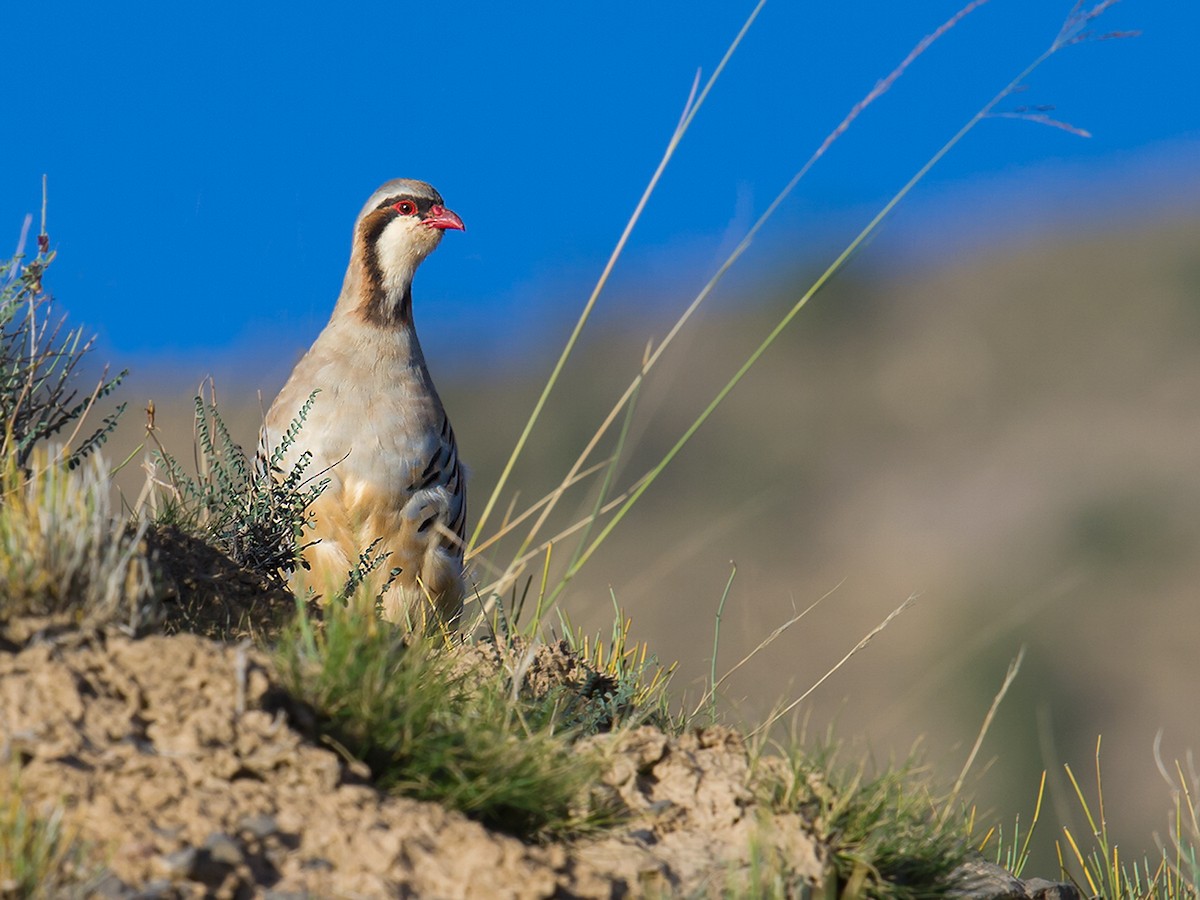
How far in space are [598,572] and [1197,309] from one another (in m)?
19.4

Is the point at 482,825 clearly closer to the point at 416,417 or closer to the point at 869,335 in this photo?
the point at 416,417

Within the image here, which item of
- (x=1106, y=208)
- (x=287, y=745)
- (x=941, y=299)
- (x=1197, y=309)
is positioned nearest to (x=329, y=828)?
(x=287, y=745)

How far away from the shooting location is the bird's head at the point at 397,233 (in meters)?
6.12

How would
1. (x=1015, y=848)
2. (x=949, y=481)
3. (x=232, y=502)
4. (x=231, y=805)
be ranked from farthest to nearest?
(x=949, y=481) < (x=232, y=502) < (x=1015, y=848) < (x=231, y=805)

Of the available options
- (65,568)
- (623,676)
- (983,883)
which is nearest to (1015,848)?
(983,883)

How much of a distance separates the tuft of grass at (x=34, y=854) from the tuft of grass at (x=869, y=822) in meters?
1.42

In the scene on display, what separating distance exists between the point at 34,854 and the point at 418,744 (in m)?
0.76

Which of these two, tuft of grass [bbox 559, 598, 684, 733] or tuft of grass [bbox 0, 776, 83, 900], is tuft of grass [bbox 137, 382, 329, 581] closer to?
tuft of grass [bbox 559, 598, 684, 733]

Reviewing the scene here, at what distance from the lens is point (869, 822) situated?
3.10 meters

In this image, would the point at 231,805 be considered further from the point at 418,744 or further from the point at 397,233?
the point at 397,233

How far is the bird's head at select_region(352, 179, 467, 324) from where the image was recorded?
6117 mm

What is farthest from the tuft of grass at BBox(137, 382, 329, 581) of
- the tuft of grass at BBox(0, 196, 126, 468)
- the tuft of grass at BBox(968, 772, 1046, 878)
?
the tuft of grass at BBox(968, 772, 1046, 878)

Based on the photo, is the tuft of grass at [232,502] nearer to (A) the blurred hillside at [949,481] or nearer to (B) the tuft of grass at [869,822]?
(B) the tuft of grass at [869,822]

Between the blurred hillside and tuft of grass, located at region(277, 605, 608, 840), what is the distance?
1927cm
